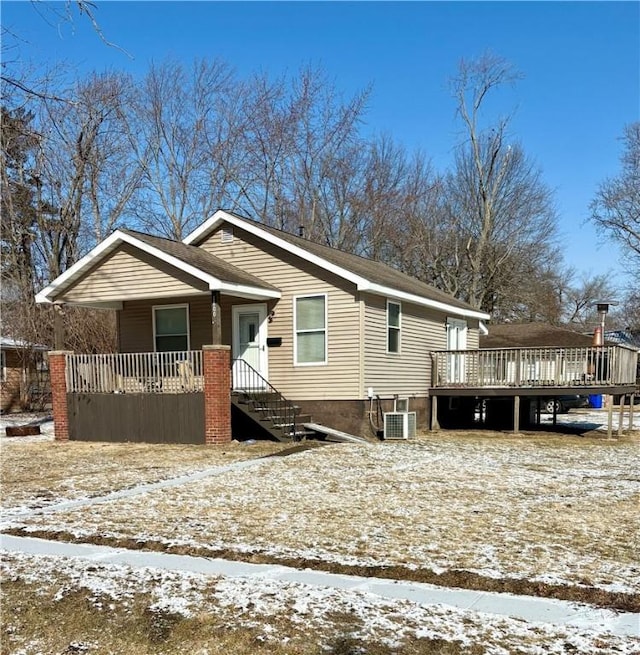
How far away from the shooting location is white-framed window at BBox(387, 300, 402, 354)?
14.5 meters

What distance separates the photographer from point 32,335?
22.8 m

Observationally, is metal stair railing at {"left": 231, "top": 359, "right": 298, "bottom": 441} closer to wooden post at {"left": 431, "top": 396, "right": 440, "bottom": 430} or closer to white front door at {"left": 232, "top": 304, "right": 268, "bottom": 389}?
white front door at {"left": 232, "top": 304, "right": 268, "bottom": 389}

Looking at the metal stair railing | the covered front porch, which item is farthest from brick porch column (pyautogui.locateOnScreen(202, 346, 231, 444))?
the metal stair railing

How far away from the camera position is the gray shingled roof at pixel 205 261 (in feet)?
41.5

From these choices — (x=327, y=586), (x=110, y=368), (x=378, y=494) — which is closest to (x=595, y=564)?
(x=327, y=586)

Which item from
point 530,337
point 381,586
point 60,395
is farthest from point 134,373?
point 530,337

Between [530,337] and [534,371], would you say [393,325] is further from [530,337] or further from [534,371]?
[530,337]

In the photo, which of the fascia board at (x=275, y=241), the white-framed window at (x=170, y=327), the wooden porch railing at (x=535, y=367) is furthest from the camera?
the white-framed window at (x=170, y=327)

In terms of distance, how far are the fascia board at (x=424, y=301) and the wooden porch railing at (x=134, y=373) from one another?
4031mm

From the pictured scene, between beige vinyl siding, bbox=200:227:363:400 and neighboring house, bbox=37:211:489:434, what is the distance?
2 cm

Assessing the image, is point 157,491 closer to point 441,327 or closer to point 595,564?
point 595,564

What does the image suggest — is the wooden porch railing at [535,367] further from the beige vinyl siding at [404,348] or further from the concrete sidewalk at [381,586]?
the concrete sidewalk at [381,586]

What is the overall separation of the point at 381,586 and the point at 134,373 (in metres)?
10.4

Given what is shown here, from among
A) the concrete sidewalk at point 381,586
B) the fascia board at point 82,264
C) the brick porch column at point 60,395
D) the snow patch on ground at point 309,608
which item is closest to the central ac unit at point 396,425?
the fascia board at point 82,264
